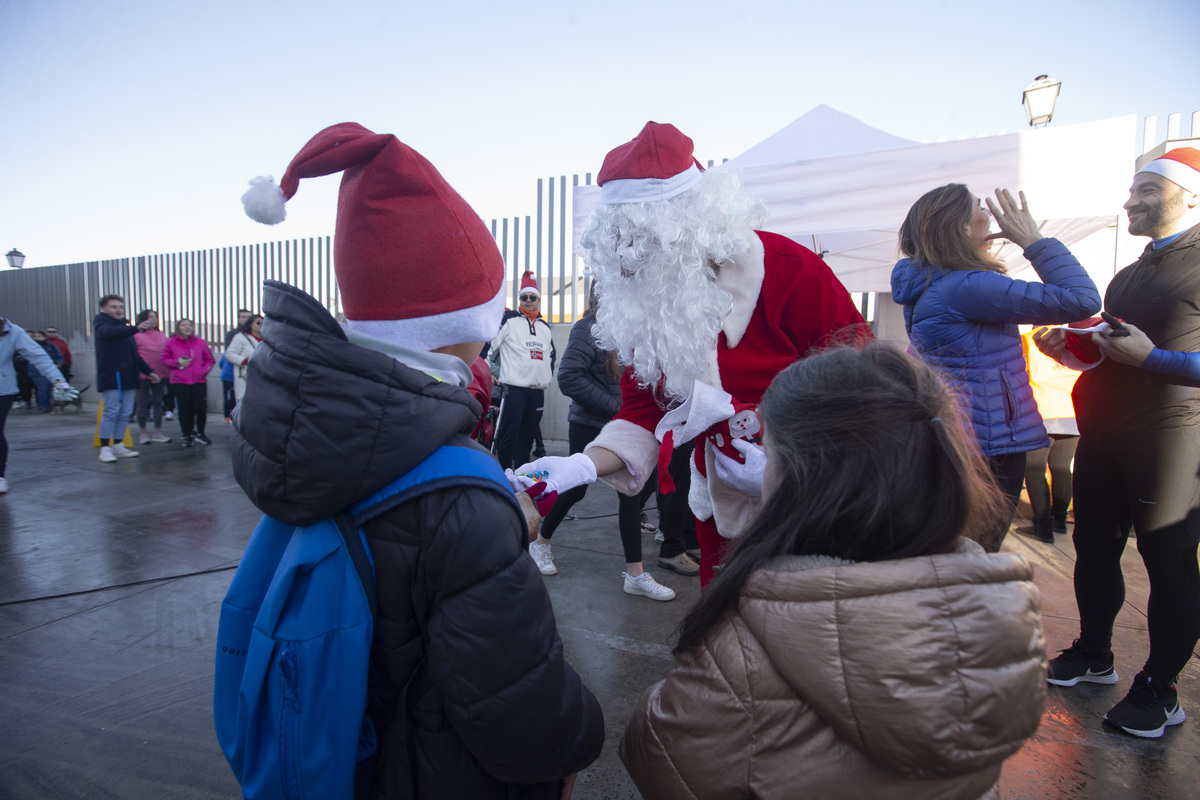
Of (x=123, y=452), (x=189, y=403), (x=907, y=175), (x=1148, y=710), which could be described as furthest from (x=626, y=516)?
(x=189, y=403)

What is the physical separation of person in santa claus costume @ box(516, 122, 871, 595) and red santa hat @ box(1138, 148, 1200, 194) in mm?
1303

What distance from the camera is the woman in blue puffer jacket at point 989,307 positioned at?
185 centimetres

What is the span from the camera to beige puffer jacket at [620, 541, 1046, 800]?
0.80 m

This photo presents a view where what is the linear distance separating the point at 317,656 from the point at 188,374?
27.6 feet

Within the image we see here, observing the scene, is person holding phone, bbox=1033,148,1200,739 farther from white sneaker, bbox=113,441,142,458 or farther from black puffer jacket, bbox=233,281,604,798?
white sneaker, bbox=113,441,142,458

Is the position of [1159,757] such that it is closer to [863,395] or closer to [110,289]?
[863,395]

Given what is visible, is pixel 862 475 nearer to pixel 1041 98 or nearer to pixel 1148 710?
pixel 1148 710

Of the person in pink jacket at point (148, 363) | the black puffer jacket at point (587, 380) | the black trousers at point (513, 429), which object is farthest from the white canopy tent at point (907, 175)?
the person in pink jacket at point (148, 363)

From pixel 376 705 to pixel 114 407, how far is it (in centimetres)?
788

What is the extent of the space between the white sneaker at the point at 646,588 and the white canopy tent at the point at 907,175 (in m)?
2.17

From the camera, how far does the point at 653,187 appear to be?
171 centimetres

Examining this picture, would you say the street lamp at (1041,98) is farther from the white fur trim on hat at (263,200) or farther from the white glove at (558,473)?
the white fur trim on hat at (263,200)

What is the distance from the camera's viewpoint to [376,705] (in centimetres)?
99

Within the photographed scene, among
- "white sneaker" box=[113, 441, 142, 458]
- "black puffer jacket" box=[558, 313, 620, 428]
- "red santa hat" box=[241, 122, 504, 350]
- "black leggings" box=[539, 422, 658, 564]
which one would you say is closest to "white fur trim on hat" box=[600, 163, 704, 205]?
"red santa hat" box=[241, 122, 504, 350]
